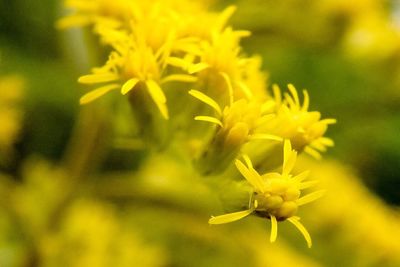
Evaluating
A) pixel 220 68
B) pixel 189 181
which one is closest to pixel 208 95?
pixel 220 68

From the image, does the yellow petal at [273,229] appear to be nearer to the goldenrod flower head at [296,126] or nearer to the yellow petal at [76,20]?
the goldenrod flower head at [296,126]

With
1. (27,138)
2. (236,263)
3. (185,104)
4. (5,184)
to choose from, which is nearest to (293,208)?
(185,104)

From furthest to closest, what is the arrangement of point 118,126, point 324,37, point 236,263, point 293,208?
1. point 324,37
2. point 236,263
3. point 118,126
4. point 293,208

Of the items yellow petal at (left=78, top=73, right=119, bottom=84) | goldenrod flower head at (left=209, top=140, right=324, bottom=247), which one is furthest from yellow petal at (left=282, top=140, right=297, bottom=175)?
yellow petal at (left=78, top=73, right=119, bottom=84)

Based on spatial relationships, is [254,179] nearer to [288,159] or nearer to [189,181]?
[288,159]

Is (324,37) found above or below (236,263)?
above

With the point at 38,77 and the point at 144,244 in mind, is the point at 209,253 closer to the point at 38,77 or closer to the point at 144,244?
the point at 144,244
